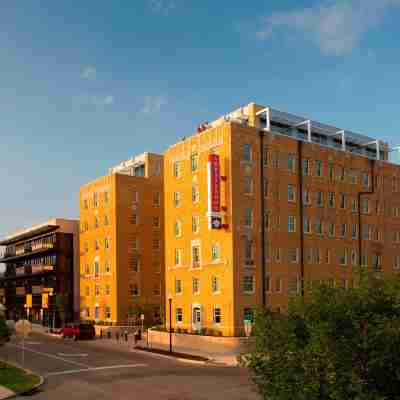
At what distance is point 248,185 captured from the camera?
57.1 m

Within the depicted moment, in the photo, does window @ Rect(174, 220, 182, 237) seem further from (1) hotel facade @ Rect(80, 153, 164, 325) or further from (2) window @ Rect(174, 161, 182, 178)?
(1) hotel facade @ Rect(80, 153, 164, 325)

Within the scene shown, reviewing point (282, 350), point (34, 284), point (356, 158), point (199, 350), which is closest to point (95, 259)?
point (34, 284)

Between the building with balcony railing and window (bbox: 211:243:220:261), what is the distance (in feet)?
115

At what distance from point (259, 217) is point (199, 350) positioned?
14.3 m

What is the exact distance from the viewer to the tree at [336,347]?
41.1ft

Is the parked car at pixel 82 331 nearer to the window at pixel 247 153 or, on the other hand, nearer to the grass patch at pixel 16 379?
the grass patch at pixel 16 379

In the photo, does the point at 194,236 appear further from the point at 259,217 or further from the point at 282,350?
the point at 282,350

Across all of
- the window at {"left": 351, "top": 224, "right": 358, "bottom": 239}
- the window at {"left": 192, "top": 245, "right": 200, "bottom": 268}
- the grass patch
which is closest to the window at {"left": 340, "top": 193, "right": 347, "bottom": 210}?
the window at {"left": 351, "top": 224, "right": 358, "bottom": 239}

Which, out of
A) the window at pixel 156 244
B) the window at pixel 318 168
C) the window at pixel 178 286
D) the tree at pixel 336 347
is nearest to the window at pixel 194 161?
the window at pixel 178 286

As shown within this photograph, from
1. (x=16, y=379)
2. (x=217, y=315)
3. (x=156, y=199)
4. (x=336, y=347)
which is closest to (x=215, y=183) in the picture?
(x=217, y=315)

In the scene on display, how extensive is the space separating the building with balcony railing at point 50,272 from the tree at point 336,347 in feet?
241

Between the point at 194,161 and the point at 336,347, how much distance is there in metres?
49.1

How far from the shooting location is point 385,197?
70.9 m

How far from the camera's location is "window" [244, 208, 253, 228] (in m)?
56.4
